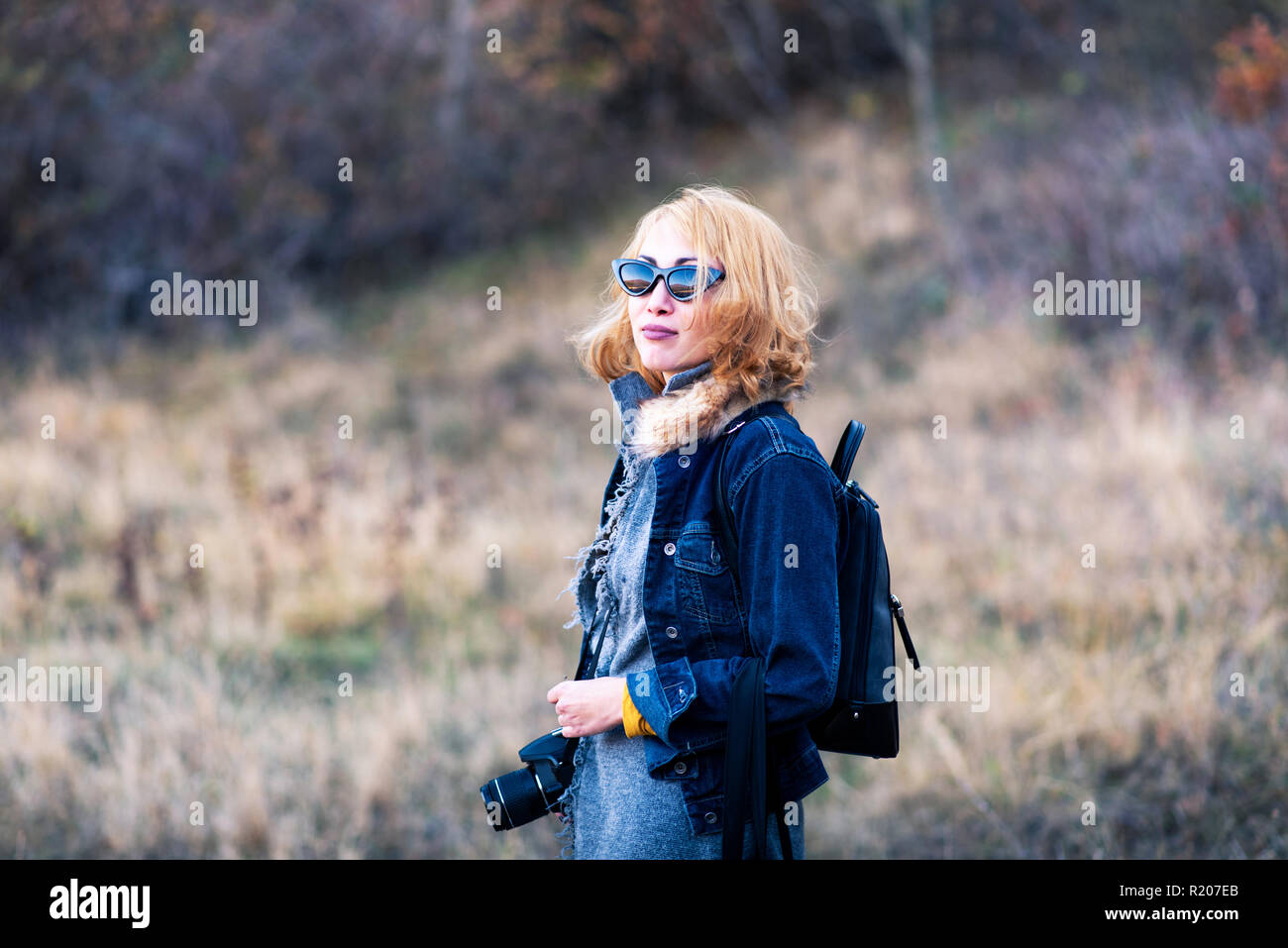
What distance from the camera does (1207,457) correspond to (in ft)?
20.6

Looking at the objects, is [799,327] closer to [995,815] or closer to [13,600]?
[995,815]

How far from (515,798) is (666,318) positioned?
1.00 metres

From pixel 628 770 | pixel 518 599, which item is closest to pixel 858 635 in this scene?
pixel 628 770

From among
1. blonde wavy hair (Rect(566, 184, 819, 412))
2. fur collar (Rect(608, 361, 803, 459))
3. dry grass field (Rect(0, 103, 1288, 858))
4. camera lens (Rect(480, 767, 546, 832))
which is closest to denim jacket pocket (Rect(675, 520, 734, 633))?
fur collar (Rect(608, 361, 803, 459))

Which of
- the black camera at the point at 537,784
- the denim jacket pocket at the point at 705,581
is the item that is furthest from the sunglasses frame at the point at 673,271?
the black camera at the point at 537,784

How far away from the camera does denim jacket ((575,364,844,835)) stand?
5.75ft

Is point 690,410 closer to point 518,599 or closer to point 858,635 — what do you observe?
point 858,635

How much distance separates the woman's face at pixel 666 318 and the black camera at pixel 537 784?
78 cm

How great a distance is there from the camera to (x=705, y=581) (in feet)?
6.12

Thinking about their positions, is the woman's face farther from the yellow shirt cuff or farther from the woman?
the yellow shirt cuff

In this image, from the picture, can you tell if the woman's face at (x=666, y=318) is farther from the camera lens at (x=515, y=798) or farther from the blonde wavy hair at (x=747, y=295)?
the camera lens at (x=515, y=798)

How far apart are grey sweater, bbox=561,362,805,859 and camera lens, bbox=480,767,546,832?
7 cm

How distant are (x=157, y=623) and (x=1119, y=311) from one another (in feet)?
27.1
